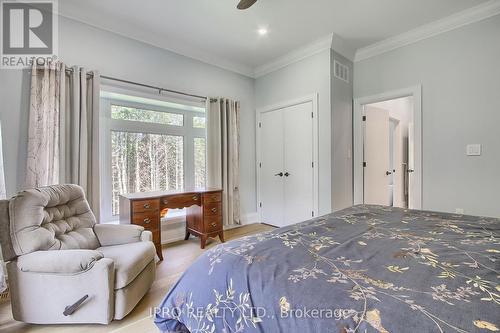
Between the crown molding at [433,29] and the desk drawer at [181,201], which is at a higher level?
the crown molding at [433,29]

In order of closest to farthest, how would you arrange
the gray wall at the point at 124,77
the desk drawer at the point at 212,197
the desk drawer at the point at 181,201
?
the gray wall at the point at 124,77 < the desk drawer at the point at 181,201 < the desk drawer at the point at 212,197

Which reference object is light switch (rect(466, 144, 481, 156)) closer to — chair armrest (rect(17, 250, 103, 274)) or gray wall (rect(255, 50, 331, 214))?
gray wall (rect(255, 50, 331, 214))

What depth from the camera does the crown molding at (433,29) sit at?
244 cm

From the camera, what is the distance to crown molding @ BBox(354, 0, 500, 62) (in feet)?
8.01

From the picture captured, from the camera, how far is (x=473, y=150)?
2549 millimetres

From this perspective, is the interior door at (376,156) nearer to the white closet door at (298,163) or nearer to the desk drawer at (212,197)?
the white closet door at (298,163)

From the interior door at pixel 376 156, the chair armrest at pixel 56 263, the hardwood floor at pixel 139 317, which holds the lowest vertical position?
the hardwood floor at pixel 139 317

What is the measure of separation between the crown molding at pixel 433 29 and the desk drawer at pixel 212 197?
2812 mm

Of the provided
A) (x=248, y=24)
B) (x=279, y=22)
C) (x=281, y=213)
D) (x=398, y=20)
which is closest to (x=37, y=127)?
(x=248, y=24)

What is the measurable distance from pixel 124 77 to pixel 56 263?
2.13m

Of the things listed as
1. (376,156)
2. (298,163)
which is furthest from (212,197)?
(376,156)

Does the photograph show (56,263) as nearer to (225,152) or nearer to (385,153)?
(225,152)

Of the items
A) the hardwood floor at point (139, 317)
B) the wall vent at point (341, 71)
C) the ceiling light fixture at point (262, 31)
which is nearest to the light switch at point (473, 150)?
the wall vent at point (341, 71)

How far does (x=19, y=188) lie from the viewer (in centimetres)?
222
